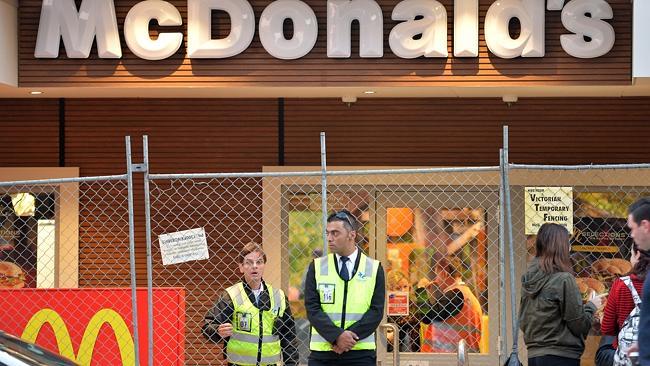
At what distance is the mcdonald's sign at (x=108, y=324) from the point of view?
9328 mm

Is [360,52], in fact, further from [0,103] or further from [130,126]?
[0,103]

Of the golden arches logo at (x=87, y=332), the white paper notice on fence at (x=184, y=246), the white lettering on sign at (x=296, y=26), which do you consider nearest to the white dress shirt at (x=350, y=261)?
the white paper notice on fence at (x=184, y=246)

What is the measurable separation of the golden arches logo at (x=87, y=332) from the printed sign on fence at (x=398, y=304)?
381cm

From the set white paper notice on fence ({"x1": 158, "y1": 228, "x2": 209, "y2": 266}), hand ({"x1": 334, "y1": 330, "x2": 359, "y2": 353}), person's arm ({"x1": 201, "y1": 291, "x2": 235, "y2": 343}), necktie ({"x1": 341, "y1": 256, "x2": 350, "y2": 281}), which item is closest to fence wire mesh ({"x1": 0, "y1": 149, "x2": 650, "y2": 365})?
white paper notice on fence ({"x1": 158, "y1": 228, "x2": 209, "y2": 266})

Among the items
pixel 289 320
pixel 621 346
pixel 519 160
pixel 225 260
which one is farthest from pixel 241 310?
pixel 519 160

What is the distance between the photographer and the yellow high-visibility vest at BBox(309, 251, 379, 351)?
7953 mm

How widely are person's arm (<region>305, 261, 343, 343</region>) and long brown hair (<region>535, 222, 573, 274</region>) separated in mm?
1559

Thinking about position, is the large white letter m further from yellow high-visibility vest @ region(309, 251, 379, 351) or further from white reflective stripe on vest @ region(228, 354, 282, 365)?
yellow high-visibility vest @ region(309, 251, 379, 351)

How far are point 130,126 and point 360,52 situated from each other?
312cm

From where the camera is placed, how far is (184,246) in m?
9.09

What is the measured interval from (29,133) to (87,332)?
4.42m

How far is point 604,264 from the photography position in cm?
1224

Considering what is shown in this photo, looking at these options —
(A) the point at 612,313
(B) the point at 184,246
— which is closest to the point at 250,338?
(B) the point at 184,246

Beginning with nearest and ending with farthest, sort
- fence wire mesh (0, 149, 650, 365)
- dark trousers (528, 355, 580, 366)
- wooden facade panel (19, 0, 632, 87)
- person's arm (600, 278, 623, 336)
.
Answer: person's arm (600, 278, 623, 336), dark trousers (528, 355, 580, 366), wooden facade panel (19, 0, 632, 87), fence wire mesh (0, 149, 650, 365)
